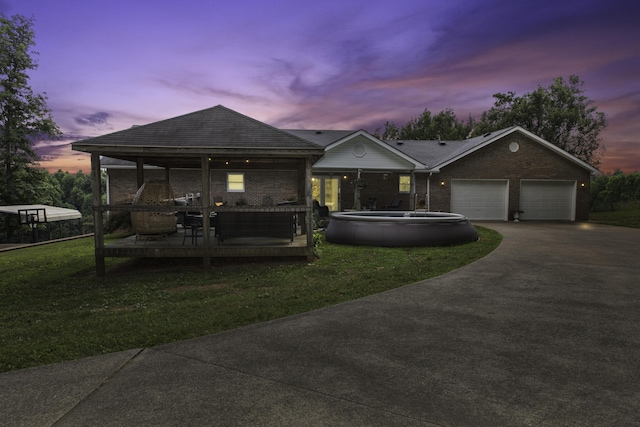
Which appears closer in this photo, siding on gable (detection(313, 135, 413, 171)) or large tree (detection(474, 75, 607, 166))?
siding on gable (detection(313, 135, 413, 171))

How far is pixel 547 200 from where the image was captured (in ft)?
73.3

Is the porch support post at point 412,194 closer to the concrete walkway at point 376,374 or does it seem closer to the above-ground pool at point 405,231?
the above-ground pool at point 405,231

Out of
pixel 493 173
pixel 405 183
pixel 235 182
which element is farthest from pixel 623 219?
pixel 235 182

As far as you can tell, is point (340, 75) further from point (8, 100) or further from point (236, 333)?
point (236, 333)

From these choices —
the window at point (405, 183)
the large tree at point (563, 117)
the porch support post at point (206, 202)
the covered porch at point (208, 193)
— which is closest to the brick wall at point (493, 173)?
the window at point (405, 183)

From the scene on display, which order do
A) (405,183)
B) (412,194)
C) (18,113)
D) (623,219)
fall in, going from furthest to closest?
1. (18,113)
2. (623,219)
3. (405,183)
4. (412,194)

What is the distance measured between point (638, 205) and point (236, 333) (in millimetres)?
37398

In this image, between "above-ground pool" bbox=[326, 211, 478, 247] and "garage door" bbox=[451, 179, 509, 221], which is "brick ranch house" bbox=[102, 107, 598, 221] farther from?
"above-ground pool" bbox=[326, 211, 478, 247]

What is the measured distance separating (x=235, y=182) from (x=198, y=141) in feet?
42.2

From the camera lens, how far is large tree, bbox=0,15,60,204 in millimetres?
22797

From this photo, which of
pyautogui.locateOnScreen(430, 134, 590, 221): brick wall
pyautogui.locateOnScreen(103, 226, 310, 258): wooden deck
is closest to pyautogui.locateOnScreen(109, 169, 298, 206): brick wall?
pyautogui.locateOnScreen(430, 134, 590, 221): brick wall

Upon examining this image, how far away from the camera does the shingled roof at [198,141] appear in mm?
7719

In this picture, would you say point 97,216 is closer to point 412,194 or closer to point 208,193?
point 208,193

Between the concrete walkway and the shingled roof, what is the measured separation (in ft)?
14.6
